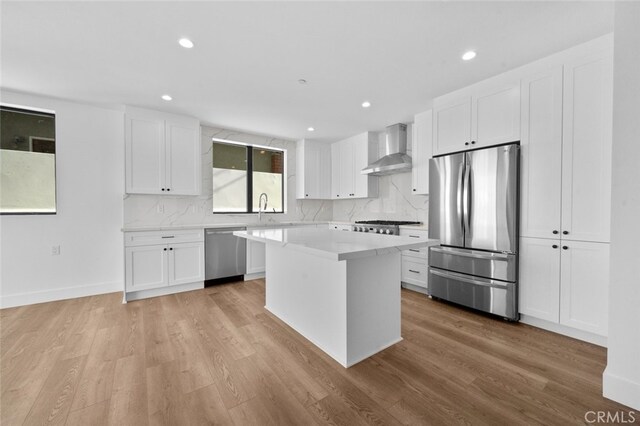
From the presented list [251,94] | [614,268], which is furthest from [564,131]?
[251,94]

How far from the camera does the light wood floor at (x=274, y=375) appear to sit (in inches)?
57.9

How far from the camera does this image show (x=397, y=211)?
448 centimetres

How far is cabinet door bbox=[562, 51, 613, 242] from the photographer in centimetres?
206

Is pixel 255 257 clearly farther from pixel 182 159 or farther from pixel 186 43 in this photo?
pixel 186 43

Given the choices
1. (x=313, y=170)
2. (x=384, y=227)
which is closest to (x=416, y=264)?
(x=384, y=227)

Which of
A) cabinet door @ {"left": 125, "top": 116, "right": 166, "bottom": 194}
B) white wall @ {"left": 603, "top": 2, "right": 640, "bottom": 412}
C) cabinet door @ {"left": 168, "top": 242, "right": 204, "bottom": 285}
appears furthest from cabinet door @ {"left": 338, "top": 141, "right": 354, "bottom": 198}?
white wall @ {"left": 603, "top": 2, "right": 640, "bottom": 412}

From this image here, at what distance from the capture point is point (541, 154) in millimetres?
2398

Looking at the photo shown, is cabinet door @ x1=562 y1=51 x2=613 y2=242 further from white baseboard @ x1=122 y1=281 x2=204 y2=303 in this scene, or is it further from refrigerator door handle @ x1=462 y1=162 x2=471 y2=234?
white baseboard @ x1=122 y1=281 x2=204 y2=303

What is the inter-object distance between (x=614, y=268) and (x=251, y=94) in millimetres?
3491

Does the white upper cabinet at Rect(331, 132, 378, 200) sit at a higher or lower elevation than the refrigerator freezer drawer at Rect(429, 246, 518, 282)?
higher

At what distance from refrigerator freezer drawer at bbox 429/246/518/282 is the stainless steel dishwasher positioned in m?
2.83

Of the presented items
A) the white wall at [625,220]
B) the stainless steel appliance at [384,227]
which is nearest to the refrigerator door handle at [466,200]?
the stainless steel appliance at [384,227]

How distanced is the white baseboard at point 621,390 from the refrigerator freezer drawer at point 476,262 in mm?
1045

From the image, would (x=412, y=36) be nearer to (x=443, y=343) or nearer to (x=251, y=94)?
(x=251, y=94)
